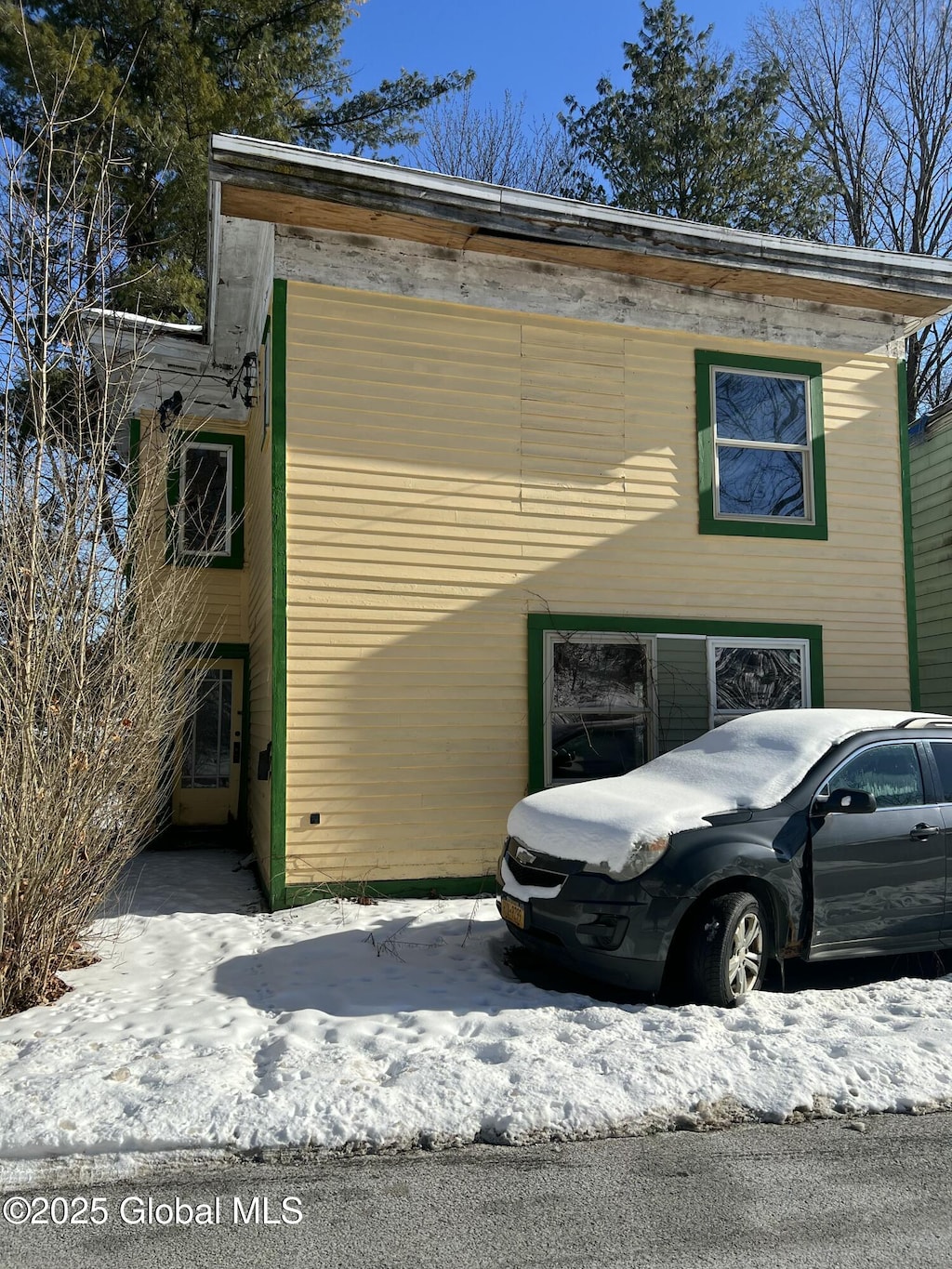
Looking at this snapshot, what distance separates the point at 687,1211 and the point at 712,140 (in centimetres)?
2283

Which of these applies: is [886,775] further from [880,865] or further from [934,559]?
[934,559]

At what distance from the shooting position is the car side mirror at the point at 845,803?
5.71 m

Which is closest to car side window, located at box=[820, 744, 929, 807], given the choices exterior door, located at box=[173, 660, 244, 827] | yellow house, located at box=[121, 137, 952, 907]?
yellow house, located at box=[121, 137, 952, 907]

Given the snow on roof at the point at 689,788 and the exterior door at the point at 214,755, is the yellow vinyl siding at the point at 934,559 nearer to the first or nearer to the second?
the snow on roof at the point at 689,788

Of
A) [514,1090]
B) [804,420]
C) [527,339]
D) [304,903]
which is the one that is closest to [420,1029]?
[514,1090]

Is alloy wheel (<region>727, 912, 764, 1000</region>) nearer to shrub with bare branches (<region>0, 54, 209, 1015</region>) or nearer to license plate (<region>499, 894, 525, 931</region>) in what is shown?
license plate (<region>499, 894, 525, 931</region>)

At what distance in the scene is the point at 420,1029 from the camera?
5031 millimetres

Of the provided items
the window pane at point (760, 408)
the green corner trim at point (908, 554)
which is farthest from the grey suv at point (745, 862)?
the window pane at point (760, 408)

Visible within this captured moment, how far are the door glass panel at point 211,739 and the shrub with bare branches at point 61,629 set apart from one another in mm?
5172

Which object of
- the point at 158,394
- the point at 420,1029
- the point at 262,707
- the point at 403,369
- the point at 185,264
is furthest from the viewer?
A: the point at 185,264

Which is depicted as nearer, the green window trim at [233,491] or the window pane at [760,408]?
the window pane at [760,408]

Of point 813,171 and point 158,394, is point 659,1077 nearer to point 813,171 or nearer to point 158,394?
point 158,394

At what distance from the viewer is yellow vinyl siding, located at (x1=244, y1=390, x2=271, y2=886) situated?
8.62 m

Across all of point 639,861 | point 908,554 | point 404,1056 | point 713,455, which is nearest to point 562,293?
point 713,455
